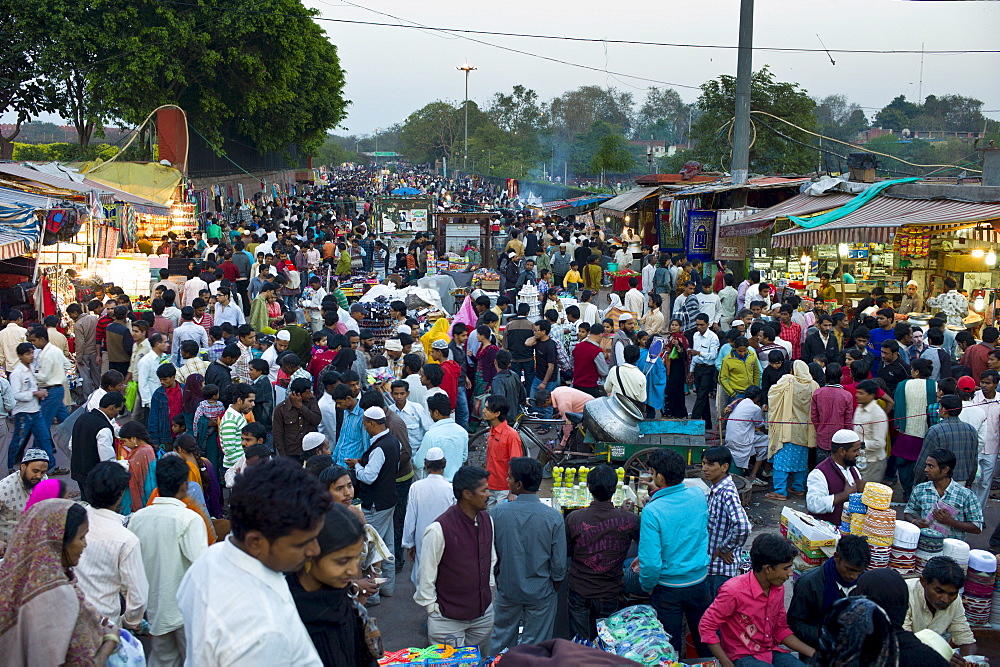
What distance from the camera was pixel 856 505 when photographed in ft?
20.1

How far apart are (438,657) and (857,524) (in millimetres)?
3023

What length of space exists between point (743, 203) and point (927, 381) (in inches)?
431

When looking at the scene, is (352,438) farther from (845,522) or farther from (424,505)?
(845,522)

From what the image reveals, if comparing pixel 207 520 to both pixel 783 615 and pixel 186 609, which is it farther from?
pixel 783 615

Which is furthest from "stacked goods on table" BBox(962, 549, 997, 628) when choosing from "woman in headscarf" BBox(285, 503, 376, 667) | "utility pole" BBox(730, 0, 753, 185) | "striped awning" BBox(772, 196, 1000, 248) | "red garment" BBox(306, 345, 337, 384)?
"utility pole" BBox(730, 0, 753, 185)

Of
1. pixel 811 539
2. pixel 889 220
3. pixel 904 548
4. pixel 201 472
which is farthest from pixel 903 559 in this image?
pixel 889 220

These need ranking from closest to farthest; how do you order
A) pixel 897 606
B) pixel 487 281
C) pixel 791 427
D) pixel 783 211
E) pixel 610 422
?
pixel 897 606
pixel 610 422
pixel 791 427
pixel 783 211
pixel 487 281

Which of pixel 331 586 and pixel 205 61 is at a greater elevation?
pixel 205 61

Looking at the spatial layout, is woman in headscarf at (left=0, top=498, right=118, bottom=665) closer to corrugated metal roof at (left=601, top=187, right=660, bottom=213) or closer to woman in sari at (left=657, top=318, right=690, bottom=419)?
woman in sari at (left=657, top=318, right=690, bottom=419)

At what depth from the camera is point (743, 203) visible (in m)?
18.8

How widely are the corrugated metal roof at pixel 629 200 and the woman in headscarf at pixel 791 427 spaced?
12.4 metres

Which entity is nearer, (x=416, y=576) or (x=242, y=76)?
(x=416, y=576)

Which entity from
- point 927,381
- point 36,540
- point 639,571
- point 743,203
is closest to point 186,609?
point 36,540

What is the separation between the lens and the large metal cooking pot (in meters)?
8.12
